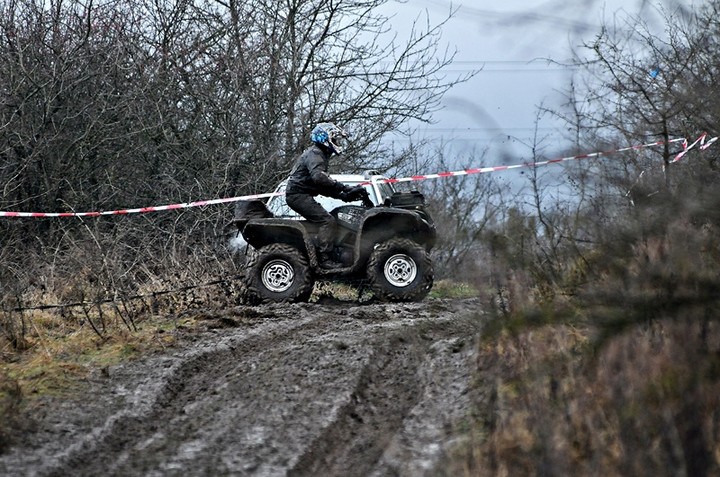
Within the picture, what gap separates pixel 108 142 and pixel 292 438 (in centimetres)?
1227

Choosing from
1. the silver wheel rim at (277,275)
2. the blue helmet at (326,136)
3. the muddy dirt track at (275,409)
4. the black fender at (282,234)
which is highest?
the blue helmet at (326,136)

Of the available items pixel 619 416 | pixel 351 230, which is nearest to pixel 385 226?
pixel 351 230

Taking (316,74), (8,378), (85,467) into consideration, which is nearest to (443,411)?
(85,467)

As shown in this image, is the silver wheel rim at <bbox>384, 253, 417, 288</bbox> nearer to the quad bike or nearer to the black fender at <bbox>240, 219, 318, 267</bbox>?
the quad bike

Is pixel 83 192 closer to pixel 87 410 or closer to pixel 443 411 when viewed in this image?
pixel 87 410

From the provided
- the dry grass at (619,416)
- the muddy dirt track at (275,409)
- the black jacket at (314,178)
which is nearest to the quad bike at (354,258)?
the black jacket at (314,178)

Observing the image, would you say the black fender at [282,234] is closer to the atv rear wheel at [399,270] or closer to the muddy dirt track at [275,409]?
the atv rear wheel at [399,270]

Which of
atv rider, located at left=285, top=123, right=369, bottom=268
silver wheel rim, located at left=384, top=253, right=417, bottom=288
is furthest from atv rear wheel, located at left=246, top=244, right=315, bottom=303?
silver wheel rim, located at left=384, top=253, right=417, bottom=288

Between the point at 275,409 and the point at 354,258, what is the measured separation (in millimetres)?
5924

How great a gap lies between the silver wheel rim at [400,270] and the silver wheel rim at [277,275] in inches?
41.3

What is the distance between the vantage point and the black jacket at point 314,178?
12625 millimetres

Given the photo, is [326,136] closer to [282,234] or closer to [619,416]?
[282,234]

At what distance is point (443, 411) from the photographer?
679cm

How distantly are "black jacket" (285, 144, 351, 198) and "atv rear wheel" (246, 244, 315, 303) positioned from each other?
662 millimetres
